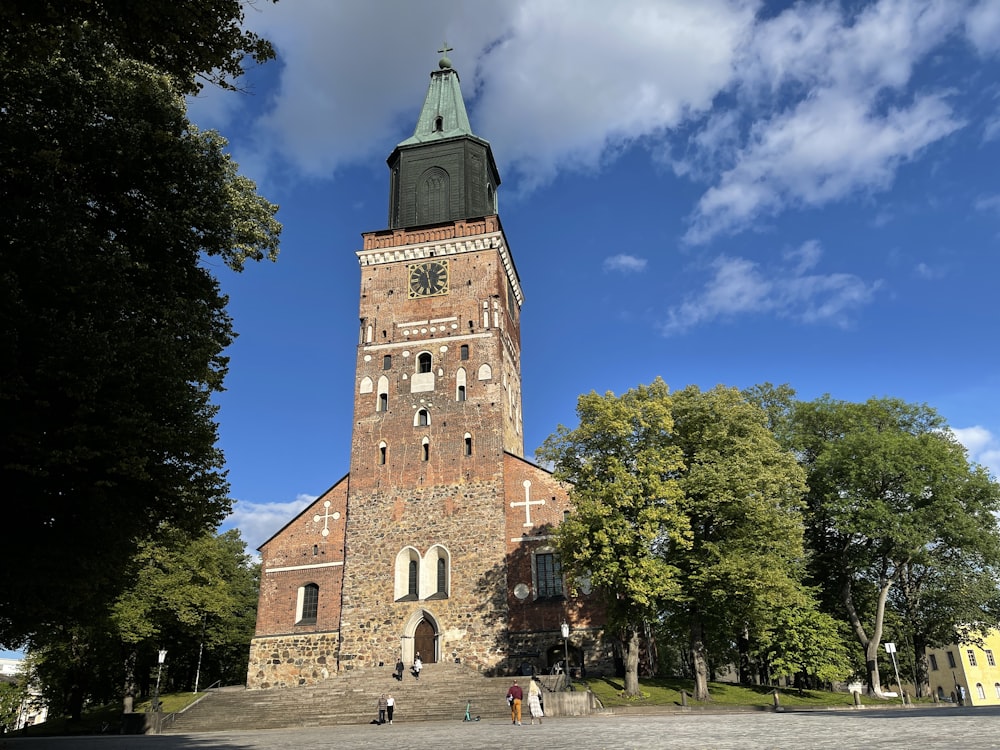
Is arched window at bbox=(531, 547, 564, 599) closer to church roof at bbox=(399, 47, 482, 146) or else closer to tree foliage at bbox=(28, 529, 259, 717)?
tree foliage at bbox=(28, 529, 259, 717)

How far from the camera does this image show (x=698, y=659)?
27438mm

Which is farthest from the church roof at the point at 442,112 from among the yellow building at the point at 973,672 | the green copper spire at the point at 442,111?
the yellow building at the point at 973,672

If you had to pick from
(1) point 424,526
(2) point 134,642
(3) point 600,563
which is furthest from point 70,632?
(3) point 600,563

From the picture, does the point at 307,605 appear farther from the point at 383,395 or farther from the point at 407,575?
the point at 383,395

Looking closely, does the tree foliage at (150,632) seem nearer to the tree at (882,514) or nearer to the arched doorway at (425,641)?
the arched doorway at (425,641)

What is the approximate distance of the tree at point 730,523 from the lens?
84.6 ft

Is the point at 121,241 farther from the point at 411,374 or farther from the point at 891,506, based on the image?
the point at 891,506

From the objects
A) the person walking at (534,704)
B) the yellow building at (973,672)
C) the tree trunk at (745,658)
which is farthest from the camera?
the yellow building at (973,672)

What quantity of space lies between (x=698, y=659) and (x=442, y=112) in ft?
105

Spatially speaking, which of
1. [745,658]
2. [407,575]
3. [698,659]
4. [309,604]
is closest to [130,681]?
[309,604]

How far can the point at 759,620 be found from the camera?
2617cm

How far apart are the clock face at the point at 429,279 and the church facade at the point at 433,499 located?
0.07 m

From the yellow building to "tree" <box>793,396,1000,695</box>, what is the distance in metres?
30.7

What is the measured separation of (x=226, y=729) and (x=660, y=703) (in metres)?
15.6
